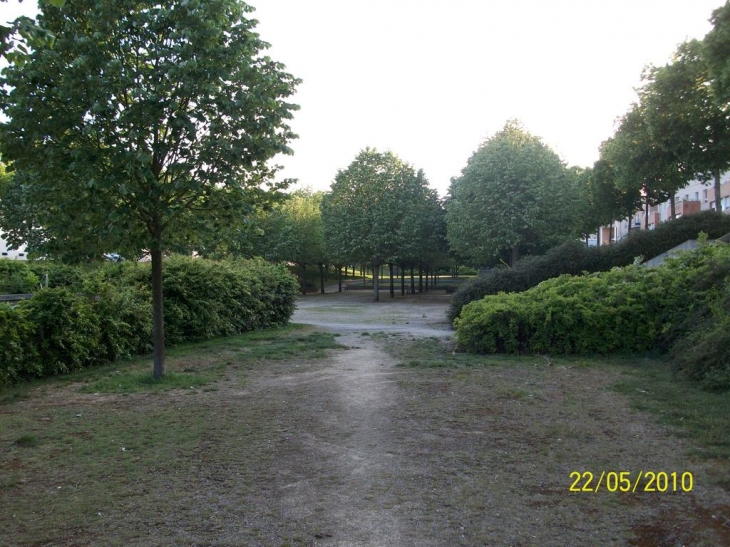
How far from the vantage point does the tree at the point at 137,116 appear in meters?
7.76

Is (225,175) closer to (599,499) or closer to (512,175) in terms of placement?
(599,499)

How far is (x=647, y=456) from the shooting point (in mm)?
5156

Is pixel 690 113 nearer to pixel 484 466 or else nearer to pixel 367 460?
pixel 484 466

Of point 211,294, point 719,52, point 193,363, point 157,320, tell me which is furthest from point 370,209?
point 157,320

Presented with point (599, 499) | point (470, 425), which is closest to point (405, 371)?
point (470, 425)

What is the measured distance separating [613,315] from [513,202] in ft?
79.7

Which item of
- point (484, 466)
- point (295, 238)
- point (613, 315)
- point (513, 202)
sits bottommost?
point (484, 466)

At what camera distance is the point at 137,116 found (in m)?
7.91

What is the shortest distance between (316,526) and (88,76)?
6267 mm

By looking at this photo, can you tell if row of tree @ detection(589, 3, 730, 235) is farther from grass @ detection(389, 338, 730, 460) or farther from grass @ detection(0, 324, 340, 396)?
grass @ detection(0, 324, 340, 396)

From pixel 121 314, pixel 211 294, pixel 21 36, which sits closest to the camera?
pixel 21 36
